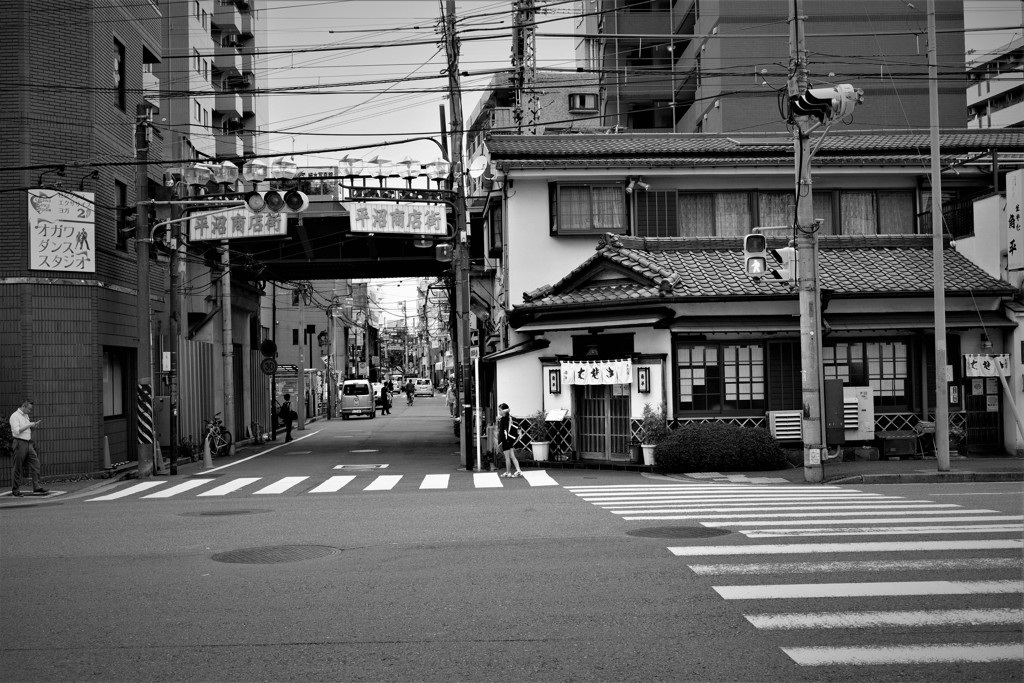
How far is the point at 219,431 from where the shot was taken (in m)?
33.2

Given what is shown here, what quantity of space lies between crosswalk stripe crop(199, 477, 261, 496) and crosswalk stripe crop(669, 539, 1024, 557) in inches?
470

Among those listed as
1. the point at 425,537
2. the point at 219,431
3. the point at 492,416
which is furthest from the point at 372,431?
the point at 425,537

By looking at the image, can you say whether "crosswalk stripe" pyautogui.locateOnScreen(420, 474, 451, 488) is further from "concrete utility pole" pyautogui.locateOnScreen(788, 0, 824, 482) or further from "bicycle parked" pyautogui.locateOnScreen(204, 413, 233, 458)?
"bicycle parked" pyautogui.locateOnScreen(204, 413, 233, 458)

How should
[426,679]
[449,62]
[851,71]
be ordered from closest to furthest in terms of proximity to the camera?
[426,679], [449,62], [851,71]

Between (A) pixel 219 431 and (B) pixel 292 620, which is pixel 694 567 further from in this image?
(A) pixel 219 431

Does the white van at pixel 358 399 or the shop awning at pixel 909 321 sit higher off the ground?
the shop awning at pixel 909 321

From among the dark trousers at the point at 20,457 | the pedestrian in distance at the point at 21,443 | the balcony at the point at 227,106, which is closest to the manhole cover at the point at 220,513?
the pedestrian in distance at the point at 21,443

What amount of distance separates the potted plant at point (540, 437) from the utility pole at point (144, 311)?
10115mm

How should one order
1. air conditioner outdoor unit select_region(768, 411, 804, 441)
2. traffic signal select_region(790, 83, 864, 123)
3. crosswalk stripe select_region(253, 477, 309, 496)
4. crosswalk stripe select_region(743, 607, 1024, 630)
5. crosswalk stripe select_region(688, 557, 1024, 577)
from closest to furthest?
1. crosswalk stripe select_region(743, 607, 1024, 630)
2. crosswalk stripe select_region(688, 557, 1024, 577)
3. traffic signal select_region(790, 83, 864, 123)
4. crosswalk stripe select_region(253, 477, 309, 496)
5. air conditioner outdoor unit select_region(768, 411, 804, 441)

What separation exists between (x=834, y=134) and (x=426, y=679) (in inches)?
1199

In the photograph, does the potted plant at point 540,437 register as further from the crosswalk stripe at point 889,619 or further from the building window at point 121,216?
the crosswalk stripe at point 889,619

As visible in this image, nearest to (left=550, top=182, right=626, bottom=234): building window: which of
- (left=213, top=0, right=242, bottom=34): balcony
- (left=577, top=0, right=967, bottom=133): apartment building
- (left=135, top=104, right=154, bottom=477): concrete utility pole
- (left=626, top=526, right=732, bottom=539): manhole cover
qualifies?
(left=135, top=104, right=154, bottom=477): concrete utility pole

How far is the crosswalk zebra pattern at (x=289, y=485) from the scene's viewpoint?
19.8m

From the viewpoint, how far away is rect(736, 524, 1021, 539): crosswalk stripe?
1170cm
